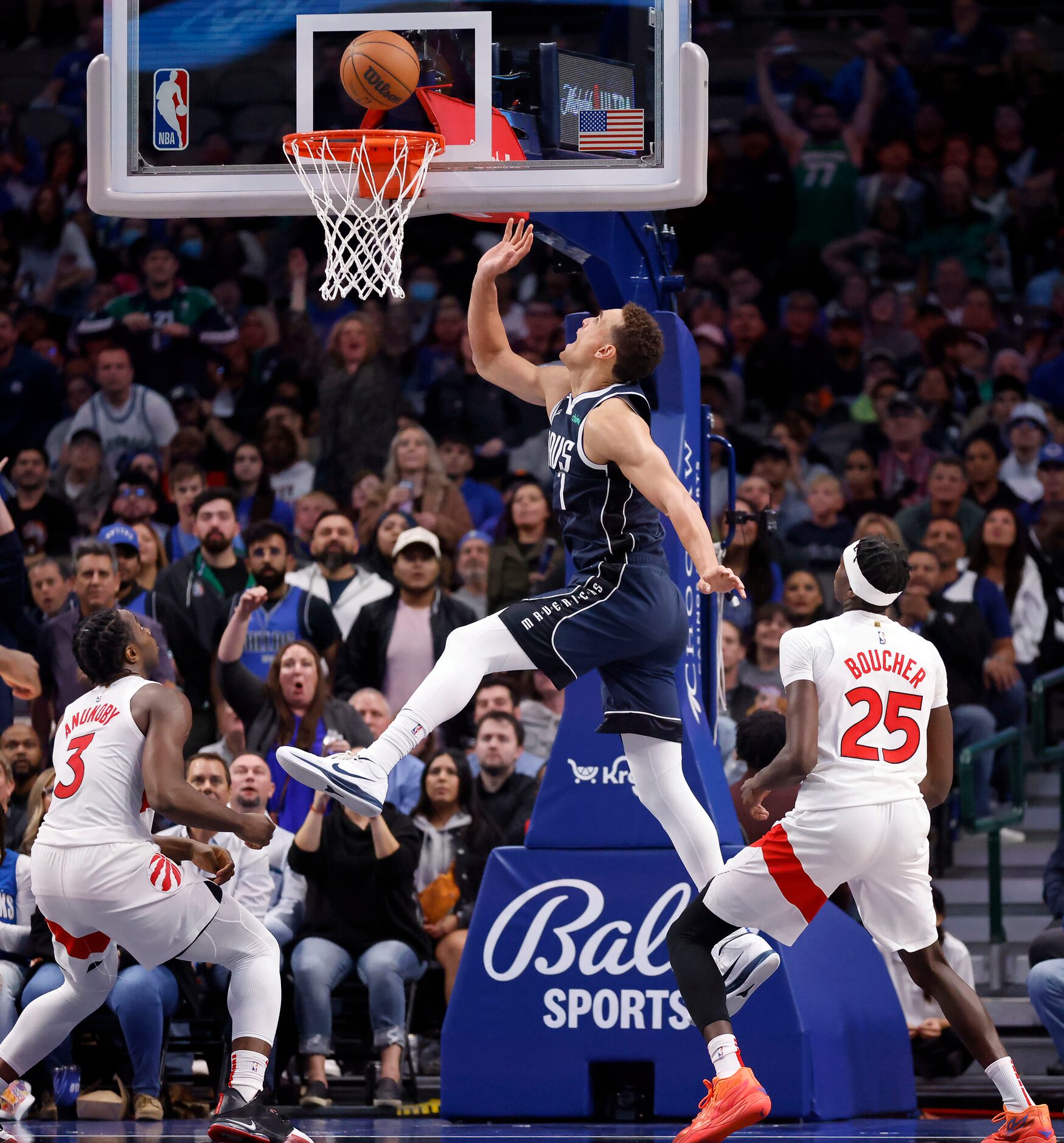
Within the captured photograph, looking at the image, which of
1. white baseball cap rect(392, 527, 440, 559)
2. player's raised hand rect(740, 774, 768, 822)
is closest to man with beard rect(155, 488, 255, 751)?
white baseball cap rect(392, 527, 440, 559)

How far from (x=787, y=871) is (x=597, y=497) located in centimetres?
158

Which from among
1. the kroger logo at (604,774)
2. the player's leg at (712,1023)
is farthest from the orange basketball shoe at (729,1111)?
the kroger logo at (604,774)

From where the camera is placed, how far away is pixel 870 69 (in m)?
18.2

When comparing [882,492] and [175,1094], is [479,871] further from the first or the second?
[882,492]

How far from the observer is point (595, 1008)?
28.6 ft

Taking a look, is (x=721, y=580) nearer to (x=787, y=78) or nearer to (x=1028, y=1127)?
(x=1028, y=1127)

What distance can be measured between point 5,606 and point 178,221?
694cm

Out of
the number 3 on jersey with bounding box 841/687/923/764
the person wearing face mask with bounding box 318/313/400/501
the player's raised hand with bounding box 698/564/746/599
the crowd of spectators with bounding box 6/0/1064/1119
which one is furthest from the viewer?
the person wearing face mask with bounding box 318/313/400/501

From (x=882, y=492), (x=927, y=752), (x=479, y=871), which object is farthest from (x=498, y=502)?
(x=927, y=752)

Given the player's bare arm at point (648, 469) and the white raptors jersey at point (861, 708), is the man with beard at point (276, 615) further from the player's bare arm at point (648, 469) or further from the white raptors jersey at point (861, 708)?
the white raptors jersey at point (861, 708)

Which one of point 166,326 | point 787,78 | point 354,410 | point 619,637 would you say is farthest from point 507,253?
point 787,78

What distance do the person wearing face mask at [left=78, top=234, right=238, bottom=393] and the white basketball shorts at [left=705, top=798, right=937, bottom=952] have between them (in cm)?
939

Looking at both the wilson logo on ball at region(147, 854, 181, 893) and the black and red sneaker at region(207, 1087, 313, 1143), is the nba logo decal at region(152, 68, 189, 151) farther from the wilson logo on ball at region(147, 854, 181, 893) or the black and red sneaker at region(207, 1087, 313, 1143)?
the black and red sneaker at region(207, 1087, 313, 1143)

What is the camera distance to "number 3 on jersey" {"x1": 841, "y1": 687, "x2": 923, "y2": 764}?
290 inches
